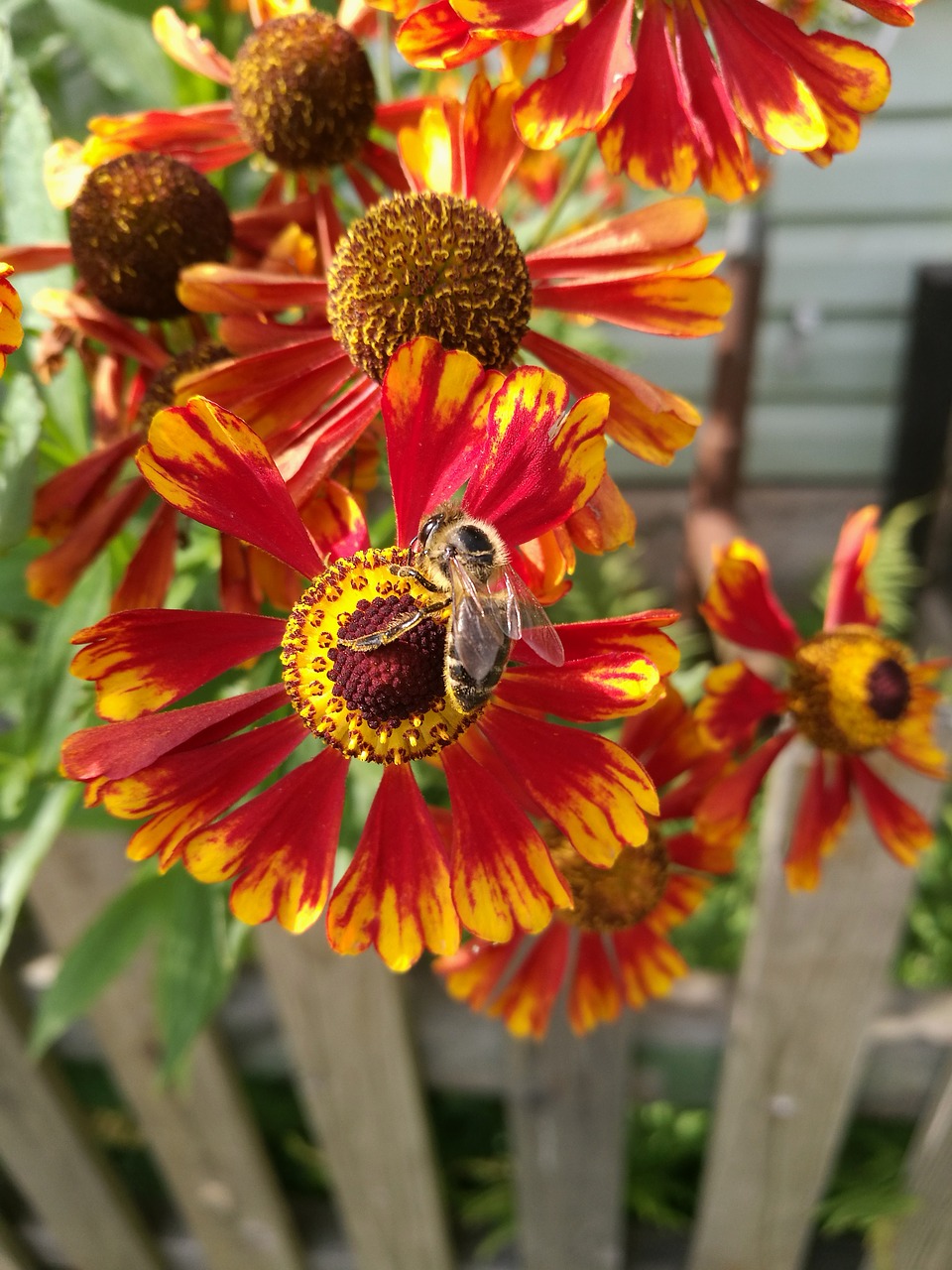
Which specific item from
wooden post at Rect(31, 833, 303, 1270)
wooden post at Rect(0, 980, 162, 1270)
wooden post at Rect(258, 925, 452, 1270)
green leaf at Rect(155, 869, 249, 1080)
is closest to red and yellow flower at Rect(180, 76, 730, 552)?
green leaf at Rect(155, 869, 249, 1080)

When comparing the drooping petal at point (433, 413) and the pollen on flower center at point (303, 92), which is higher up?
the pollen on flower center at point (303, 92)

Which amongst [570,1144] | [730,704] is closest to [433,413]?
[730,704]

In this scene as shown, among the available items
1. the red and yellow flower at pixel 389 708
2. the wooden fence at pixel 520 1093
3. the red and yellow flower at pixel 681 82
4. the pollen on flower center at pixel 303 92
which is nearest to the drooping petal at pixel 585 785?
the red and yellow flower at pixel 389 708

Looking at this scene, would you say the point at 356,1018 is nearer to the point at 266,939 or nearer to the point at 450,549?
the point at 266,939

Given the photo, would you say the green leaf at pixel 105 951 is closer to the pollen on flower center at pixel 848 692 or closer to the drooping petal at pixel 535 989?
the drooping petal at pixel 535 989

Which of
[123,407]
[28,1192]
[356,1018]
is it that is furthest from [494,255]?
[28,1192]

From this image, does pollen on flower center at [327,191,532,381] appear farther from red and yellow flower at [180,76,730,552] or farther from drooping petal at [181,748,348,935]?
drooping petal at [181,748,348,935]
